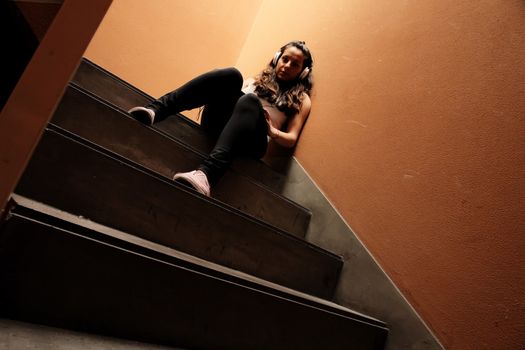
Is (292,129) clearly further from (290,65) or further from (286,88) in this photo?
(290,65)

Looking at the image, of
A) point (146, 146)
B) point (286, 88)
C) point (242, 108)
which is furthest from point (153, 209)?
point (286, 88)

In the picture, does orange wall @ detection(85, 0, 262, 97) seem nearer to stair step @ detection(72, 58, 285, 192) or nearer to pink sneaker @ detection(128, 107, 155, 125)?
stair step @ detection(72, 58, 285, 192)

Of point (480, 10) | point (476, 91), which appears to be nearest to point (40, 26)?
point (476, 91)

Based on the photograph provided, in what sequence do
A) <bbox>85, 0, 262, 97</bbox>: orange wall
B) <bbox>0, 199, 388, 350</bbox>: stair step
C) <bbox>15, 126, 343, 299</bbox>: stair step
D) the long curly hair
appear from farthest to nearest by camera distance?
<bbox>85, 0, 262, 97</bbox>: orange wall → the long curly hair → <bbox>15, 126, 343, 299</bbox>: stair step → <bbox>0, 199, 388, 350</bbox>: stair step

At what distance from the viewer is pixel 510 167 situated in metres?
1.10

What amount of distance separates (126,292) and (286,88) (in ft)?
5.34

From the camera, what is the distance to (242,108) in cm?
151

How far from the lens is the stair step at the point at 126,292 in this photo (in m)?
0.58

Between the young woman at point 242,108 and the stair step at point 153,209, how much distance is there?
186 millimetres

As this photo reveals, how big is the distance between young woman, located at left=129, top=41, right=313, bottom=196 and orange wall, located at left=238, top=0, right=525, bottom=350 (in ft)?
0.56

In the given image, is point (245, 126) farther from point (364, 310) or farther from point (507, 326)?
point (507, 326)

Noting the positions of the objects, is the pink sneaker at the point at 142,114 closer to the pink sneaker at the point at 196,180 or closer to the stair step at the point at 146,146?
the stair step at the point at 146,146

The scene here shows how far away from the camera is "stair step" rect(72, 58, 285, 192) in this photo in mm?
1567

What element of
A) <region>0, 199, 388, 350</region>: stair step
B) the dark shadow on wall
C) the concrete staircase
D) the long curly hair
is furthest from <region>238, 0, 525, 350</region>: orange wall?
the dark shadow on wall
